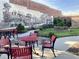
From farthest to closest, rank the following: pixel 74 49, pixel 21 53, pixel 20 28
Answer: pixel 20 28, pixel 74 49, pixel 21 53

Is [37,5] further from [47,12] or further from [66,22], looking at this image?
[66,22]

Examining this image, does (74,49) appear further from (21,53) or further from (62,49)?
(21,53)

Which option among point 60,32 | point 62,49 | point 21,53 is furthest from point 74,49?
point 21,53

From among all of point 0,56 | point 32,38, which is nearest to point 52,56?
point 32,38

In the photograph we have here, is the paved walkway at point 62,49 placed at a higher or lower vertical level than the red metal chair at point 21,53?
lower

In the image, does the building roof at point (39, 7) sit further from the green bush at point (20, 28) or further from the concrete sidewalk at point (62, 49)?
the concrete sidewalk at point (62, 49)

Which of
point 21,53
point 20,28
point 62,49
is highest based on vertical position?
point 20,28

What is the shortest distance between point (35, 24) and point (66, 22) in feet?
3.39

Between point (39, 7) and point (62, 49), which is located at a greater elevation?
point (39, 7)

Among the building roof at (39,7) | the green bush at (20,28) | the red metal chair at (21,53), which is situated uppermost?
the building roof at (39,7)

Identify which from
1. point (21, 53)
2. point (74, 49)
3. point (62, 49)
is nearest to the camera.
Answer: point (21, 53)

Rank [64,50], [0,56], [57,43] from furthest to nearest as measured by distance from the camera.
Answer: [57,43], [64,50], [0,56]

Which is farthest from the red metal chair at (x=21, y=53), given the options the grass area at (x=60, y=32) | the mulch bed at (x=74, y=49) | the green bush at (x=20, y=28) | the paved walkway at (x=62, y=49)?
the grass area at (x=60, y=32)

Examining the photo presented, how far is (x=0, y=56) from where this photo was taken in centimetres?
759
